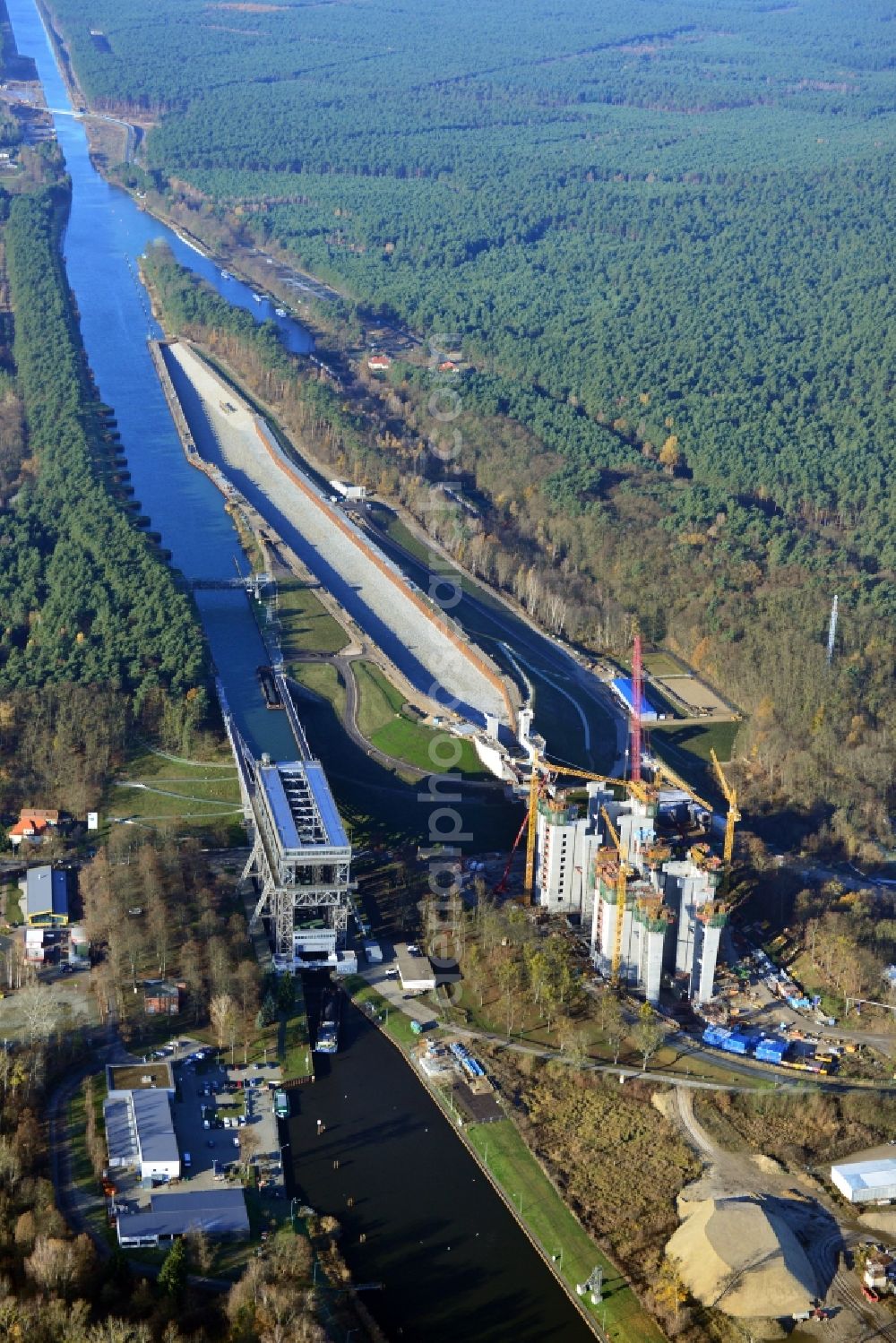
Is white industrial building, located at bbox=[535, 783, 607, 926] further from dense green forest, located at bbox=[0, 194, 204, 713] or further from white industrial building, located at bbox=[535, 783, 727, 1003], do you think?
dense green forest, located at bbox=[0, 194, 204, 713]

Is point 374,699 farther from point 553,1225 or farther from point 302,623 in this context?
point 553,1225

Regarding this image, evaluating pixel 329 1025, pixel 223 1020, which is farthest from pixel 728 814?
pixel 223 1020

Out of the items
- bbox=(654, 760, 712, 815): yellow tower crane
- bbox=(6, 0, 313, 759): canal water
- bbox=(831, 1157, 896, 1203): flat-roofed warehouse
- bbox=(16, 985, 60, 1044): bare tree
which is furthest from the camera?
bbox=(6, 0, 313, 759): canal water

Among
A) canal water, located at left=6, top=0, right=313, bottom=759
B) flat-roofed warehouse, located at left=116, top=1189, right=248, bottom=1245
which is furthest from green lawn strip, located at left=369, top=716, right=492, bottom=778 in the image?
flat-roofed warehouse, located at left=116, top=1189, right=248, bottom=1245

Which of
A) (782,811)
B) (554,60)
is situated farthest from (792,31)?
(782,811)

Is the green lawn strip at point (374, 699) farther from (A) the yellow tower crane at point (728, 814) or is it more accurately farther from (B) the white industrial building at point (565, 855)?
(B) the white industrial building at point (565, 855)

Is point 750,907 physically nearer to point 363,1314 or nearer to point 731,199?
point 363,1314

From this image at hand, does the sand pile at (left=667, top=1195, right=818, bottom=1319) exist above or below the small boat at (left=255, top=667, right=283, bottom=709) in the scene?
above
